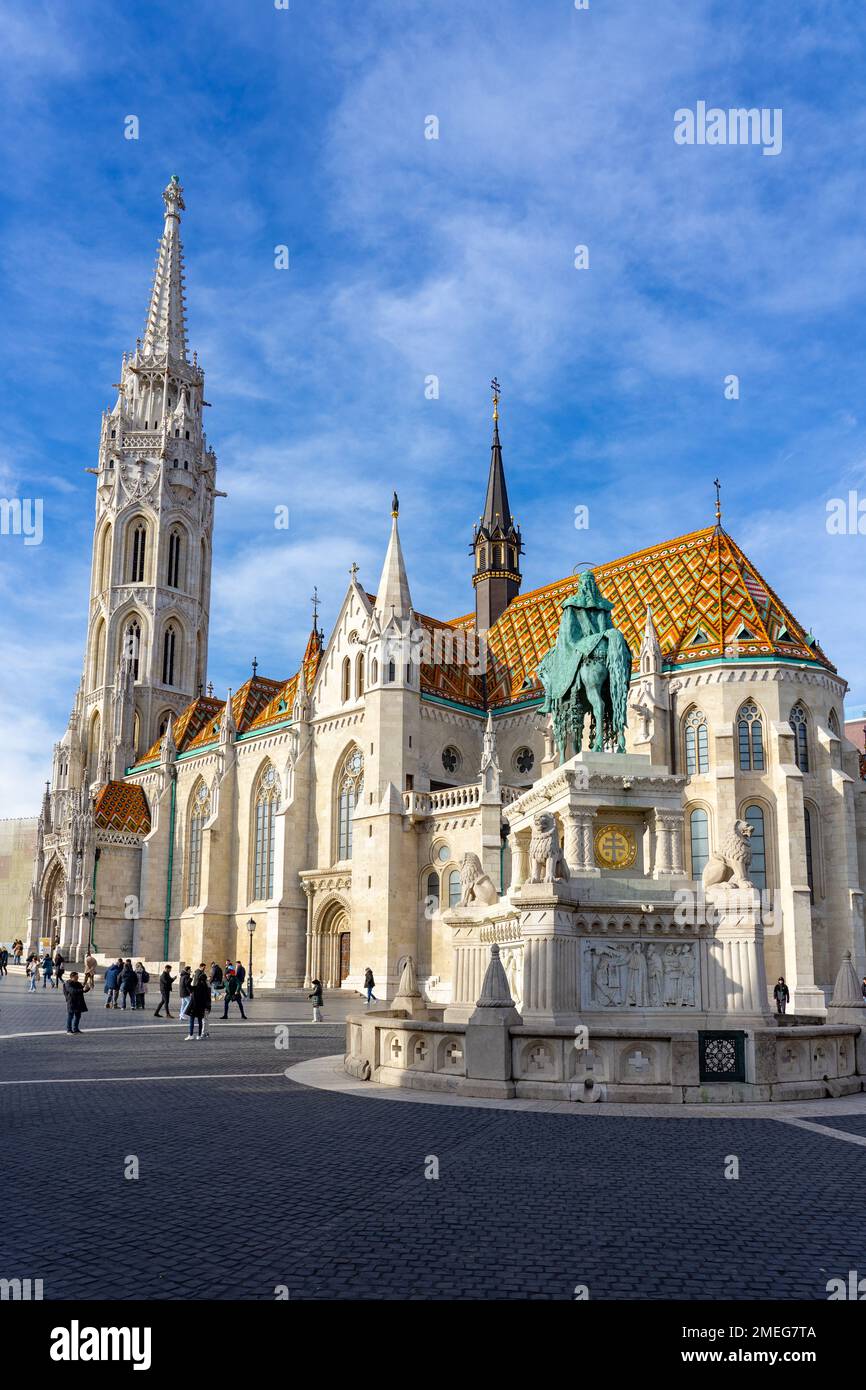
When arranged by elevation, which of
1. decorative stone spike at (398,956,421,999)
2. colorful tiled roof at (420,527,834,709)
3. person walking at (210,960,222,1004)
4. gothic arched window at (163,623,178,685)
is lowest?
person walking at (210,960,222,1004)

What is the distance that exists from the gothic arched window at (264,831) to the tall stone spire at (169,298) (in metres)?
36.9

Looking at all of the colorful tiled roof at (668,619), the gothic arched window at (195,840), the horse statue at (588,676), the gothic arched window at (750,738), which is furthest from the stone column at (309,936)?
the horse statue at (588,676)

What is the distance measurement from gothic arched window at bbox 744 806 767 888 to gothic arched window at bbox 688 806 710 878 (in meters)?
1.41

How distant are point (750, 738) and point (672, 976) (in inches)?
939

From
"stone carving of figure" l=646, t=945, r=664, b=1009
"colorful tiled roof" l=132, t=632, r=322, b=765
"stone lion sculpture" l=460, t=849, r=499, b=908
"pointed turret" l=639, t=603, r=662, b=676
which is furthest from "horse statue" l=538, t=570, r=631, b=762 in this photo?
"colorful tiled roof" l=132, t=632, r=322, b=765

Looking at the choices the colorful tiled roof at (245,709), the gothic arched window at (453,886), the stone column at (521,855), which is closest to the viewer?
the stone column at (521,855)

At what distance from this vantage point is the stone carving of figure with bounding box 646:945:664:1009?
15180mm

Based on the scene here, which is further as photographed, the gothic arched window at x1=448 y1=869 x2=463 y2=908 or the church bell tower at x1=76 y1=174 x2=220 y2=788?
the church bell tower at x1=76 y1=174 x2=220 y2=788

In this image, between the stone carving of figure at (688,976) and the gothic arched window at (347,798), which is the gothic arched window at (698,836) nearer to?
the gothic arched window at (347,798)

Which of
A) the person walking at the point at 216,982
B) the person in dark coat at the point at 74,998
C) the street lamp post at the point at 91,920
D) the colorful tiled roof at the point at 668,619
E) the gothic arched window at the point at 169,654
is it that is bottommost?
the person walking at the point at 216,982

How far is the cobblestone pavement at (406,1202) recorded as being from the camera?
5.45 metres

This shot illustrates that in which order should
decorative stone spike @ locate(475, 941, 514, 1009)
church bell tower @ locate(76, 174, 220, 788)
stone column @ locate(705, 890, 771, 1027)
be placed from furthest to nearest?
church bell tower @ locate(76, 174, 220, 788)
stone column @ locate(705, 890, 771, 1027)
decorative stone spike @ locate(475, 941, 514, 1009)

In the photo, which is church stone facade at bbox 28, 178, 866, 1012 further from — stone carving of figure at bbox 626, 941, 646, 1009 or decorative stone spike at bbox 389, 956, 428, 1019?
decorative stone spike at bbox 389, 956, 428, 1019

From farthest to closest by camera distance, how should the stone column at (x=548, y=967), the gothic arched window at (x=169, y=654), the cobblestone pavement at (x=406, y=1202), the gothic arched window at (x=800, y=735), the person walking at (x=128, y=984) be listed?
the gothic arched window at (x=169, y=654) < the gothic arched window at (x=800, y=735) < the person walking at (x=128, y=984) < the stone column at (x=548, y=967) < the cobblestone pavement at (x=406, y=1202)
